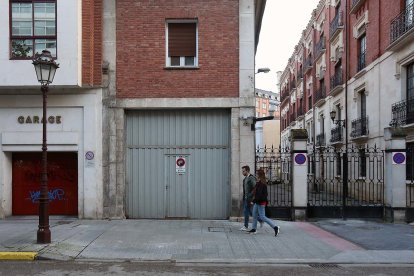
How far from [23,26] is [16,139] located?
3.33 meters

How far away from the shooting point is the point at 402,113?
16562 mm

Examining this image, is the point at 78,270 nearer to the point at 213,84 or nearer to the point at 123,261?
the point at 123,261

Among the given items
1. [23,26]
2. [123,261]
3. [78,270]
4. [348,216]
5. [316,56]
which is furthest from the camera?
[316,56]

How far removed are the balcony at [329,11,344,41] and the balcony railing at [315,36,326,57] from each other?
1.90m

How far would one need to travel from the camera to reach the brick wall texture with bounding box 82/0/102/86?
42.9ft

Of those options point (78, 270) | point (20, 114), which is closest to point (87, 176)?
point (20, 114)

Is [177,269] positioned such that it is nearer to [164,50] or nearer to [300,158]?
[300,158]

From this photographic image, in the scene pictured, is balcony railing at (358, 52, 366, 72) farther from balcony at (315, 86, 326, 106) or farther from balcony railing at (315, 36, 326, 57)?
balcony at (315, 86, 326, 106)

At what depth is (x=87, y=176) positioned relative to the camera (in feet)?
43.9

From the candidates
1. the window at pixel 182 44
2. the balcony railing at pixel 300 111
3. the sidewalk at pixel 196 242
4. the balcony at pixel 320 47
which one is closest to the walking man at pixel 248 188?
the sidewalk at pixel 196 242

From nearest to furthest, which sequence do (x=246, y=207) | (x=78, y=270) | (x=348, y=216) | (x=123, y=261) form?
(x=78, y=270), (x=123, y=261), (x=246, y=207), (x=348, y=216)

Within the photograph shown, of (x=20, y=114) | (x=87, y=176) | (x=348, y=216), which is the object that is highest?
(x=20, y=114)

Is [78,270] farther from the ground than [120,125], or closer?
closer

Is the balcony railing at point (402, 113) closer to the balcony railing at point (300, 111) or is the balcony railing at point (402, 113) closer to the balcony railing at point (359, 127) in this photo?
the balcony railing at point (359, 127)
